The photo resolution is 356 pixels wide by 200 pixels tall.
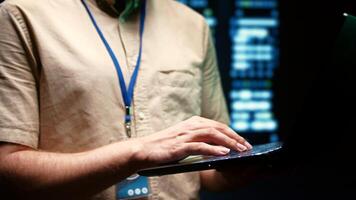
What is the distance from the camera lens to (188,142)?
943 millimetres

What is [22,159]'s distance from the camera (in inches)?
39.7

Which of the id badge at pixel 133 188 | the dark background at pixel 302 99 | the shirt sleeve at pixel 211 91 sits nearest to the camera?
the id badge at pixel 133 188

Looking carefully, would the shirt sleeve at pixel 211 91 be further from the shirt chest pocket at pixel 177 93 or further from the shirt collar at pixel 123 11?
the shirt collar at pixel 123 11

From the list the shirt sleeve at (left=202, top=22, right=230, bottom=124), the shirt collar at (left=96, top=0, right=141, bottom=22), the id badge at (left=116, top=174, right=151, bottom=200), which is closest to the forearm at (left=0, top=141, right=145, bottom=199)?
the id badge at (left=116, top=174, right=151, bottom=200)

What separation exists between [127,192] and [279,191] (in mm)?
1219

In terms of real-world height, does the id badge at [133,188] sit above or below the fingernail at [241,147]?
below

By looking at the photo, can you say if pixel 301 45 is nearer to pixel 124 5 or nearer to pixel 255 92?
pixel 255 92

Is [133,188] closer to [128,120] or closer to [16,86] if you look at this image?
[128,120]

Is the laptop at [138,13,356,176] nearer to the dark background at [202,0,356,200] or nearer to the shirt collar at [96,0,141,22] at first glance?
the shirt collar at [96,0,141,22]

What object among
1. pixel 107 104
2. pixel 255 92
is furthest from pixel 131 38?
pixel 255 92

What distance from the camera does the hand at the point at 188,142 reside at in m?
0.93

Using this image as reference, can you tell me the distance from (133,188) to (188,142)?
0.87 feet

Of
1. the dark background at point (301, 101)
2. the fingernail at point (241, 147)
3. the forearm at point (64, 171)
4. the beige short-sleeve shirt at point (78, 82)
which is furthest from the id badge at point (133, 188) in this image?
the dark background at point (301, 101)

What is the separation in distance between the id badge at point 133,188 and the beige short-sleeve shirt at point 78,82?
0.02m
